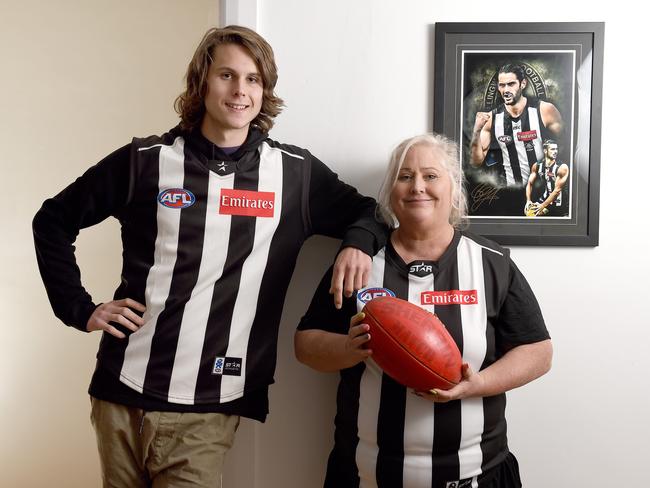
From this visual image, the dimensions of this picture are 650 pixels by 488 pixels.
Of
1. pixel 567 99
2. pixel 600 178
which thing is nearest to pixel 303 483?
pixel 600 178

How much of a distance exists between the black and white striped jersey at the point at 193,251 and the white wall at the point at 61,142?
1.56 meters

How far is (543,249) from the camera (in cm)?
184

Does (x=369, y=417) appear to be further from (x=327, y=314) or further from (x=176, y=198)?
(x=176, y=198)

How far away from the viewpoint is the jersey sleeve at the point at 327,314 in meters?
1.58


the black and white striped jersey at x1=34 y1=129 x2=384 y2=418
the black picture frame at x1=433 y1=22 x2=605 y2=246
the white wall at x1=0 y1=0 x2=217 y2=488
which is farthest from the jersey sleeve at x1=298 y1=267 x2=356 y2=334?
the white wall at x1=0 y1=0 x2=217 y2=488

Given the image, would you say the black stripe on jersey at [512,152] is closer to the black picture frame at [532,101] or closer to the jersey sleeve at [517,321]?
the black picture frame at [532,101]

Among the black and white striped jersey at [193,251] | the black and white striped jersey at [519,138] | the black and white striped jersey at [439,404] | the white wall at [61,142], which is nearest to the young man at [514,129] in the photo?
the black and white striped jersey at [519,138]

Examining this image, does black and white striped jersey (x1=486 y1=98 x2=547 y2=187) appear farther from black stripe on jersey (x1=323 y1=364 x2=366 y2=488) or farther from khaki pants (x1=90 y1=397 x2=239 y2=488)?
khaki pants (x1=90 y1=397 x2=239 y2=488)

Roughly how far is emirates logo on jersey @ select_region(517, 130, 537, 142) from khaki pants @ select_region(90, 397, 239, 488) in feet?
3.76

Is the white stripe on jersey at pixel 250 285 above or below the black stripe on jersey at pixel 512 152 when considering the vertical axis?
below

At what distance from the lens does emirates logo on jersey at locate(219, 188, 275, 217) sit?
5.24 feet

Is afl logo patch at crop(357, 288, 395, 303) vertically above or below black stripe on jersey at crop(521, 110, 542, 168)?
below

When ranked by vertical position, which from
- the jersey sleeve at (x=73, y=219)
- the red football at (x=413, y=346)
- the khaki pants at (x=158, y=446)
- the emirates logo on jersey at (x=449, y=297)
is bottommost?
the khaki pants at (x=158, y=446)

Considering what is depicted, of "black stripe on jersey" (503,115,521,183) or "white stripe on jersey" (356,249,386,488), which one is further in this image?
"black stripe on jersey" (503,115,521,183)
